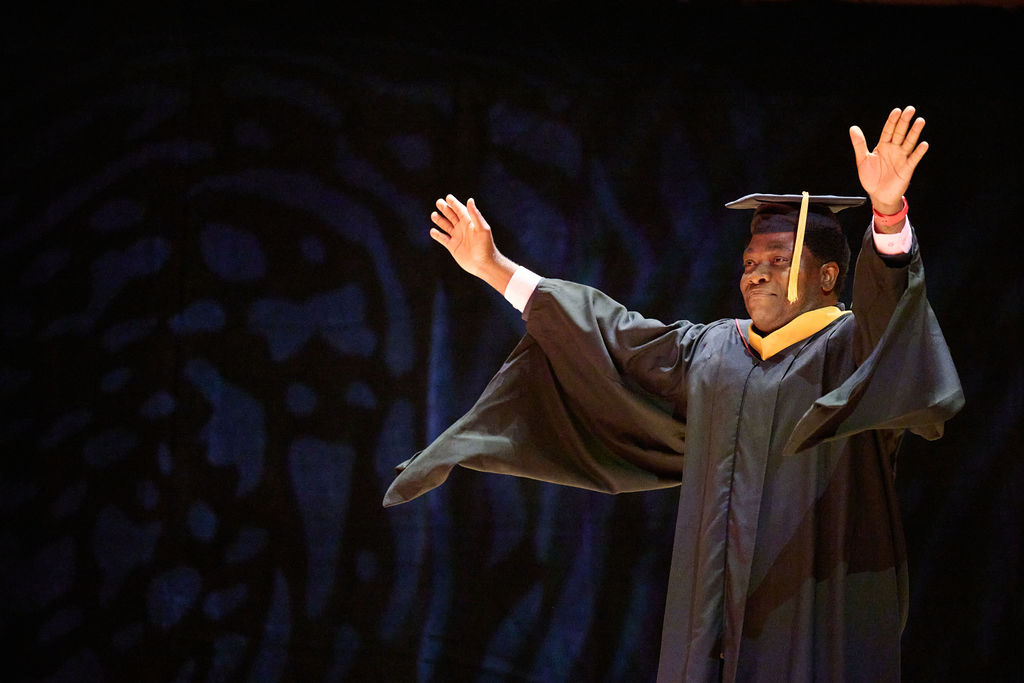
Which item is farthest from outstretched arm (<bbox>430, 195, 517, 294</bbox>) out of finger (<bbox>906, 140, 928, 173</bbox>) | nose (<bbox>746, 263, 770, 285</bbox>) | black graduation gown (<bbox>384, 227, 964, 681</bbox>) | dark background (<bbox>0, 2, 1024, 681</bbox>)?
finger (<bbox>906, 140, 928, 173</bbox>)

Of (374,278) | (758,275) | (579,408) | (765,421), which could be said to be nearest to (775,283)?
(758,275)

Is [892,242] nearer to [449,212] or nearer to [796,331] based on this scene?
[796,331]

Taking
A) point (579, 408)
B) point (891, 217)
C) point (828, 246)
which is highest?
point (828, 246)

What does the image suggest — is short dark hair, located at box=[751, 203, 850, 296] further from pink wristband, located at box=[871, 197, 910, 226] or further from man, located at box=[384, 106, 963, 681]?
pink wristband, located at box=[871, 197, 910, 226]

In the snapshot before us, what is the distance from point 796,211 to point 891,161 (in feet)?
1.36

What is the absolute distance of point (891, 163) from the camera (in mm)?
1877

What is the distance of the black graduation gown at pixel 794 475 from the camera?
192 cm

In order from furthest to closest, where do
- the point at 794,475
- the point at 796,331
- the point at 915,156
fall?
1. the point at 796,331
2. the point at 794,475
3. the point at 915,156

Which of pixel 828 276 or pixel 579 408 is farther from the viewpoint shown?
pixel 579 408

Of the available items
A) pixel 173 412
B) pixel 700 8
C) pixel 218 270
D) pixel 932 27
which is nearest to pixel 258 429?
pixel 173 412

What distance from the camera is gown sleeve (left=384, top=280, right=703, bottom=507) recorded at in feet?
7.76

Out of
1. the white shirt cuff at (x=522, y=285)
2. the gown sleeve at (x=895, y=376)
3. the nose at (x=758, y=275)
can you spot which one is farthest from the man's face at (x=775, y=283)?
the white shirt cuff at (x=522, y=285)

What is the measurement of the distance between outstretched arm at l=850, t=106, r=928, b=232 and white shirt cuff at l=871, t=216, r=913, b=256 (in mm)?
11

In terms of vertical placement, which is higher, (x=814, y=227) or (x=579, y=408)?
(x=814, y=227)
